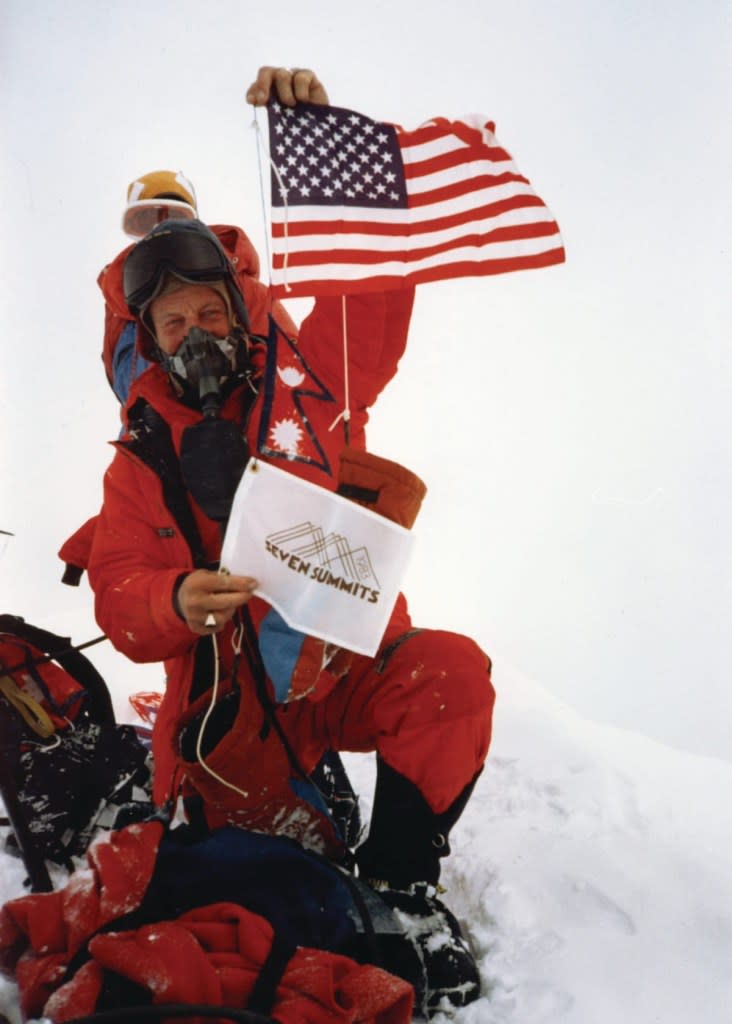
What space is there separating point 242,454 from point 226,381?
0.44m

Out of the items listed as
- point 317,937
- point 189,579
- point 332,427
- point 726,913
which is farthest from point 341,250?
point 726,913

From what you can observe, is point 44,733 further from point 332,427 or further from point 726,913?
point 726,913

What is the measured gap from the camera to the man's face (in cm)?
233

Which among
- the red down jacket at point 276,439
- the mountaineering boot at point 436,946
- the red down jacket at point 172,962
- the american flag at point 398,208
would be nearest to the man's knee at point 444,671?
the red down jacket at point 276,439

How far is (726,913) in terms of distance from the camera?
5.96 feet

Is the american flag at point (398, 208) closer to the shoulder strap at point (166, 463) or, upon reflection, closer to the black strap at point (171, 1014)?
the shoulder strap at point (166, 463)

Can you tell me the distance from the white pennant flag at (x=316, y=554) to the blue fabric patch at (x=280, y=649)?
0.16 meters

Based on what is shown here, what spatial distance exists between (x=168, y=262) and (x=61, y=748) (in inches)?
73.5

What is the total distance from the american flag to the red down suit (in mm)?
127

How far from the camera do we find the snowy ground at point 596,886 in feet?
5.36

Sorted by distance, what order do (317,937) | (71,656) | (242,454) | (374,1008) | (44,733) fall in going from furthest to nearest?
(71,656)
(44,733)
(242,454)
(317,937)
(374,1008)

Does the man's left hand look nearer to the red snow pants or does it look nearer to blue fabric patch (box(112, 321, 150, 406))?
blue fabric patch (box(112, 321, 150, 406))

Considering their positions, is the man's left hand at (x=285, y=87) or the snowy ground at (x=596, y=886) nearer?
the snowy ground at (x=596, y=886)

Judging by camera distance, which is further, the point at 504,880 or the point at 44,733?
the point at 44,733
